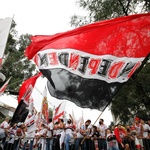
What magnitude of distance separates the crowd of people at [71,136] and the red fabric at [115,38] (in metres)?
4.28

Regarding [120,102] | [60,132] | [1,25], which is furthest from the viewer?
[120,102]

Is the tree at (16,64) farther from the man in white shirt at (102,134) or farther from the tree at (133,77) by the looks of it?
the man in white shirt at (102,134)

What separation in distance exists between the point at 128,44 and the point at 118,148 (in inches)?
222

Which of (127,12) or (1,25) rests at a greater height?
(127,12)

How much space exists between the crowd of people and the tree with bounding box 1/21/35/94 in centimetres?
1389

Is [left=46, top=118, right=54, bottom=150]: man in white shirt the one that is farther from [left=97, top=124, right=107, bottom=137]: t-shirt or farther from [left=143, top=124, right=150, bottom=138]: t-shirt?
[left=143, top=124, right=150, bottom=138]: t-shirt

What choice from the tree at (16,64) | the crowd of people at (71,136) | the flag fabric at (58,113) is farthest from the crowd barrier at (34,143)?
the tree at (16,64)

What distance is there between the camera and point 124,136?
12.0 metres

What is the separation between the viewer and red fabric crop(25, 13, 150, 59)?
6977mm

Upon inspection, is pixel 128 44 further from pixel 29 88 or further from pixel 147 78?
pixel 147 78

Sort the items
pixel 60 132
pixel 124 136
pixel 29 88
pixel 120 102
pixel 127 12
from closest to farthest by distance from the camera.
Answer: pixel 60 132 → pixel 124 136 → pixel 29 88 → pixel 127 12 → pixel 120 102

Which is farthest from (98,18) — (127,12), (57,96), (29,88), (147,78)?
(57,96)

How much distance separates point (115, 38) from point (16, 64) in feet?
68.4

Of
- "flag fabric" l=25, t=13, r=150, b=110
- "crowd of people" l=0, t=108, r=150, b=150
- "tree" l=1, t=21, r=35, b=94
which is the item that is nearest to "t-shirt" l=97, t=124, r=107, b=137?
"crowd of people" l=0, t=108, r=150, b=150
